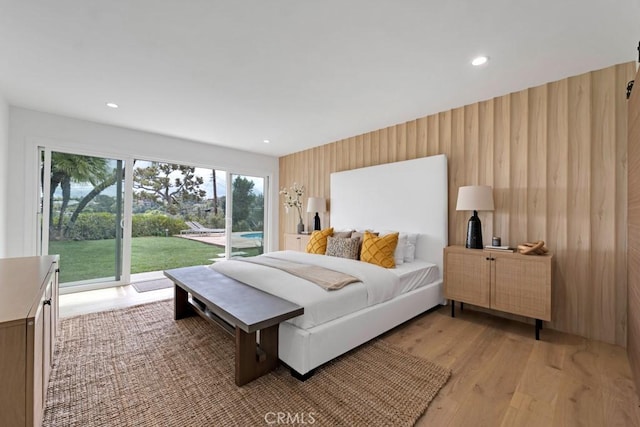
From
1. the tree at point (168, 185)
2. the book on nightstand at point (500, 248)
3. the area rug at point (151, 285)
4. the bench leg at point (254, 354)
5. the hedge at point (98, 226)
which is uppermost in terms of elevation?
the tree at point (168, 185)

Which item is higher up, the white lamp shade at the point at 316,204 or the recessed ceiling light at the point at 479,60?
the recessed ceiling light at the point at 479,60

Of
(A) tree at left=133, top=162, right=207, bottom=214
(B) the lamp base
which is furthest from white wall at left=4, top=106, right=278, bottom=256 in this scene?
(B) the lamp base

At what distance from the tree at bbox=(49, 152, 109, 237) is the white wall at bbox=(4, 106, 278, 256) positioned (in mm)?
137

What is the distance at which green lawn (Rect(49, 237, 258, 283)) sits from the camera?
3.76 m

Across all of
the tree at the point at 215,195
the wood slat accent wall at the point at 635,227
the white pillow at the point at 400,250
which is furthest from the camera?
the tree at the point at 215,195

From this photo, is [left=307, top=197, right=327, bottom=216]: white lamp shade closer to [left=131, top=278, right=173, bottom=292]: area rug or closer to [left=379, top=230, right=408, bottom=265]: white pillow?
[left=379, top=230, right=408, bottom=265]: white pillow

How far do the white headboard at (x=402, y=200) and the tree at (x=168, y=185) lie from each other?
2876 mm

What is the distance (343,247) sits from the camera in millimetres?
3410

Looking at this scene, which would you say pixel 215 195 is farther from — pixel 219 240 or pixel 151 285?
pixel 151 285

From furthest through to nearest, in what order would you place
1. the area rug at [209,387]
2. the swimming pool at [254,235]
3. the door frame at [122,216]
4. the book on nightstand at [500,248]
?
the swimming pool at [254,235] < the door frame at [122,216] < the book on nightstand at [500,248] < the area rug at [209,387]

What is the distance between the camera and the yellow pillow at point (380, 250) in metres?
3.04

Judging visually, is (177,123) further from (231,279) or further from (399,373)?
(399,373)

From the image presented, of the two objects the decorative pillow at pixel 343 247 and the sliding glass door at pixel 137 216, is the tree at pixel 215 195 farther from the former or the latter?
the decorative pillow at pixel 343 247

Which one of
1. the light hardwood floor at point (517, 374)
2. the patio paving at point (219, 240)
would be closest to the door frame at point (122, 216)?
the light hardwood floor at point (517, 374)
